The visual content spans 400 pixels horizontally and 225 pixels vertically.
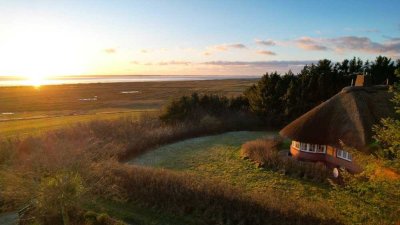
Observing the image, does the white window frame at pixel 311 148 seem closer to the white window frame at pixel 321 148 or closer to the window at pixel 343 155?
the white window frame at pixel 321 148

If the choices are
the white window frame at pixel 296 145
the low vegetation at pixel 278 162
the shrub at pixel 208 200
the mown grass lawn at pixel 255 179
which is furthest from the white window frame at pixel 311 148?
the shrub at pixel 208 200

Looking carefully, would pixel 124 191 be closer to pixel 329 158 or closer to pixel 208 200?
pixel 208 200

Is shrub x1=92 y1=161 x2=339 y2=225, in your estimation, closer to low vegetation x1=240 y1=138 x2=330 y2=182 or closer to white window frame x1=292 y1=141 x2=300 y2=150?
low vegetation x1=240 y1=138 x2=330 y2=182

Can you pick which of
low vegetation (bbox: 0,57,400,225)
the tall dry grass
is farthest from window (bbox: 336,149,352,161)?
the tall dry grass

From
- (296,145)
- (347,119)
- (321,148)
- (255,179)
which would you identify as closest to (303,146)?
(296,145)

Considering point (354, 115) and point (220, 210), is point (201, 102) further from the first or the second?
point (220, 210)

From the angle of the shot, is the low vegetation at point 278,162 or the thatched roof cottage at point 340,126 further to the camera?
the low vegetation at point 278,162
